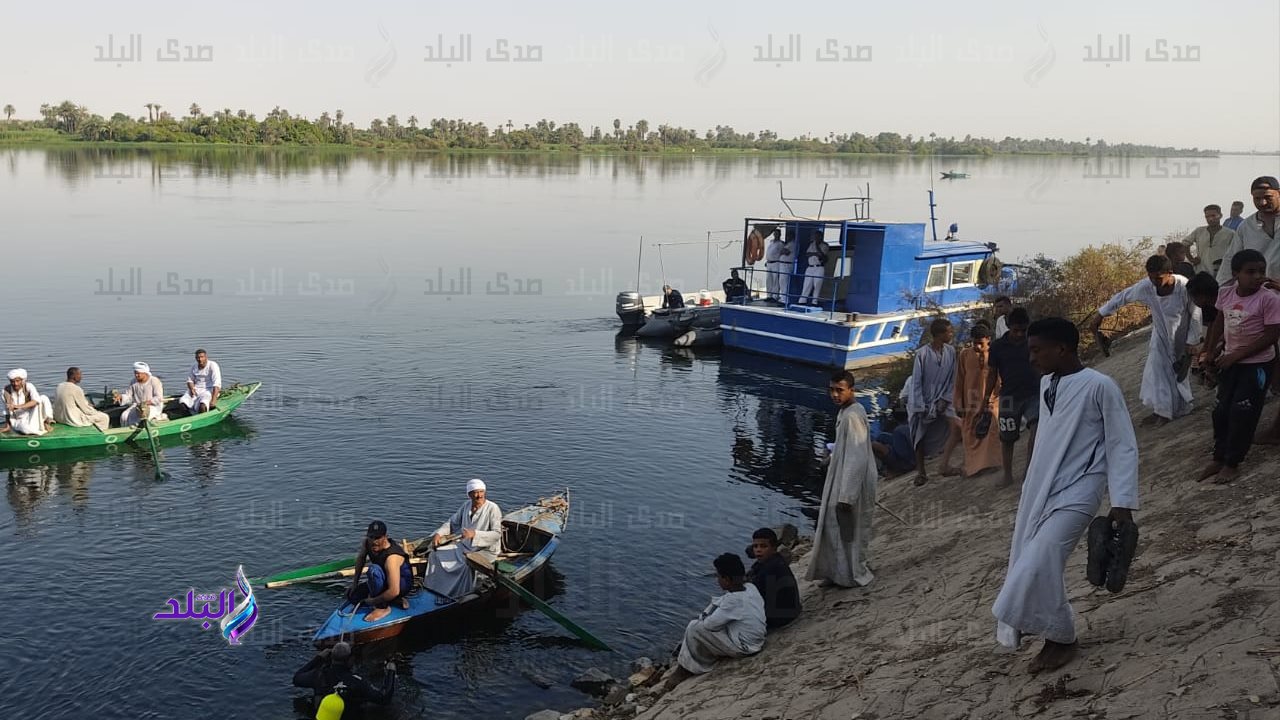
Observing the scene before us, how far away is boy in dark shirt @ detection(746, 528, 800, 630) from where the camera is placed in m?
10.1

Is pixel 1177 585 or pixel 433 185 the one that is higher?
pixel 433 185

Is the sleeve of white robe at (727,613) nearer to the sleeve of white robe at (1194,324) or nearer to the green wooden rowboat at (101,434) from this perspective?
the sleeve of white robe at (1194,324)

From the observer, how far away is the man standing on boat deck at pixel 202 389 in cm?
2361

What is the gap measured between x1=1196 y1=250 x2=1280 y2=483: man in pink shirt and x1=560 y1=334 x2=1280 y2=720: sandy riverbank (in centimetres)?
42

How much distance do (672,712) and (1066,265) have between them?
60.4 feet

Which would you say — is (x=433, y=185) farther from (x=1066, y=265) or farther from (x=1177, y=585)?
(x=1177, y=585)

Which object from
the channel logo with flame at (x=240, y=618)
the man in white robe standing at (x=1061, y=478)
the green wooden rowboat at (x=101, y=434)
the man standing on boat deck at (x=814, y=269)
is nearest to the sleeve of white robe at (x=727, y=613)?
the man in white robe standing at (x=1061, y=478)

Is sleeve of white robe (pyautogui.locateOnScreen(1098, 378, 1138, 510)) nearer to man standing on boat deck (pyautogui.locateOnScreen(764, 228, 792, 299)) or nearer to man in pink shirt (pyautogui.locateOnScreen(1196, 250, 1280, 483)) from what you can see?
man in pink shirt (pyautogui.locateOnScreen(1196, 250, 1280, 483))

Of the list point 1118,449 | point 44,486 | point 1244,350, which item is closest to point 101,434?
point 44,486

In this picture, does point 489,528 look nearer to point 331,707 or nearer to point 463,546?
point 463,546

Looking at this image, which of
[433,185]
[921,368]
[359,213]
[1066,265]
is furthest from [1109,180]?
[921,368]

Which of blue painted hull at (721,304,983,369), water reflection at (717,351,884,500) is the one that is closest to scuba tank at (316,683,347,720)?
water reflection at (717,351,884,500)

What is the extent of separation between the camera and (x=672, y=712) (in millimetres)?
9539

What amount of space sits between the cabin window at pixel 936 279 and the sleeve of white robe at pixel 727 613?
25.1m
